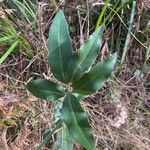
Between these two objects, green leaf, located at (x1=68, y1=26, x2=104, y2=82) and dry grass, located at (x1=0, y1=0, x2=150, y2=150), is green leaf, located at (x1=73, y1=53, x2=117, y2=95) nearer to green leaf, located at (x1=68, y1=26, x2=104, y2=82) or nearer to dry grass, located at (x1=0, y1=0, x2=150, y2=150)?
green leaf, located at (x1=68, y1=26, x2=104, y2=82)

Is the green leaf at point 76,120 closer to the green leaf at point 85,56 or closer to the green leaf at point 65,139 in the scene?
the green leaf at point 85,56

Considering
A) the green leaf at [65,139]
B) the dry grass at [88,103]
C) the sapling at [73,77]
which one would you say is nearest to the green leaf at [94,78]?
the sapling at [73,77]

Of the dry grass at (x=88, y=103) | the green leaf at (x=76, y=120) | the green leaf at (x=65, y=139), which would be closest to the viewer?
the green leaf at (x=76, y=120)

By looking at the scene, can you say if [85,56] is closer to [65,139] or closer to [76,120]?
[76,120]

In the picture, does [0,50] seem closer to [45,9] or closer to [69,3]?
[45,9]

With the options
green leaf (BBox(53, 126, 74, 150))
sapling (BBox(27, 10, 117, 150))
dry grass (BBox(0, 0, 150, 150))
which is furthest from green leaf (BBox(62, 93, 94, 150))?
dry grass (BBox(0, 0, 150, 150))
